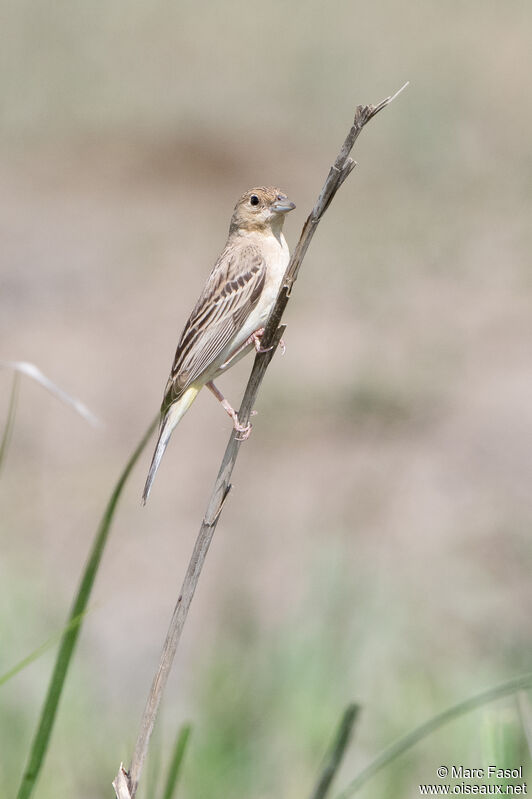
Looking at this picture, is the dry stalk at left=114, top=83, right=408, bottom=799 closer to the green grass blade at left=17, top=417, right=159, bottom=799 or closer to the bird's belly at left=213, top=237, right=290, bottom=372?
the green grass blade at left=17, top=417, right=159, bottom=799

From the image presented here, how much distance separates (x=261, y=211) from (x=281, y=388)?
5.75 m

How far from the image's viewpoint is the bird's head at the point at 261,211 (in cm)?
332

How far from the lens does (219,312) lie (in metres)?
3.16

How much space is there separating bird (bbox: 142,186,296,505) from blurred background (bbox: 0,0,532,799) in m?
0.99

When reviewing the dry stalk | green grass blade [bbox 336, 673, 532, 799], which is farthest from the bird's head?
green grass blade [bbox 336, 673, 532, 799]

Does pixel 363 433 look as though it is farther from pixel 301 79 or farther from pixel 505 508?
pixel 301 79

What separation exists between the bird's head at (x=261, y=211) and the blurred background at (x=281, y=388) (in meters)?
1.69

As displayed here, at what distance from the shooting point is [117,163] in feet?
45.2

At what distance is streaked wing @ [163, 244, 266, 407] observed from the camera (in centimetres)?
293

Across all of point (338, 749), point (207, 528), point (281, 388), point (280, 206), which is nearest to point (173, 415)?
point (280, 206)

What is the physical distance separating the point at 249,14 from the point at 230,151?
2781mm

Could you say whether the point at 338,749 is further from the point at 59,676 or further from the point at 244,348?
the point at 244,348

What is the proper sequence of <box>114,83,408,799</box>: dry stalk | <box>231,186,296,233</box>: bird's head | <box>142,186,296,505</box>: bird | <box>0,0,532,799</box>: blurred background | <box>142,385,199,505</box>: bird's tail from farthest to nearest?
<box>0,0,532,799</box>: blurred background, <box>231,186,296,233</box>: bird's head, <box>142,186,296,505</box>: bird, <box>142,385,199,505</box>: bird's tail, <box>114,83,408,799</box>: dry stalk

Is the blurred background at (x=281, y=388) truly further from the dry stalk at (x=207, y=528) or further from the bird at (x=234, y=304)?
the bird at (x=234, y=304)
